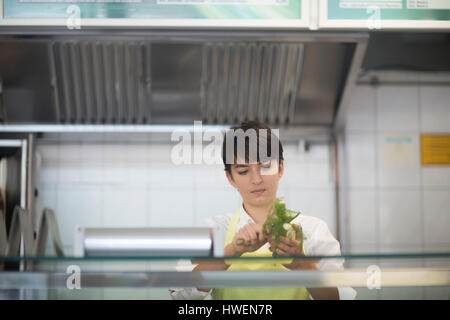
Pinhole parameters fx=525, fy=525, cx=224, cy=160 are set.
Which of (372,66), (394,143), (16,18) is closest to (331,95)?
(372,66)

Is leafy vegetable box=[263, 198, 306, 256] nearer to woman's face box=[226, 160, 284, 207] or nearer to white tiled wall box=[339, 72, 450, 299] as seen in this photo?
woman's face box=[226, 160, 284, 207]

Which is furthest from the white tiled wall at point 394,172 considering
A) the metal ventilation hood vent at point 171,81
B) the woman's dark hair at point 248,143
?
the woman's dark hair at point 248,143

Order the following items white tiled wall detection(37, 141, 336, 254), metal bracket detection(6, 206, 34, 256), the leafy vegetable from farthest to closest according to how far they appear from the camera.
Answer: white tiled wall detection(37, 141, 336, 254)
metal bracket detection(6, 206, 34, 256)
the leafy vegetable

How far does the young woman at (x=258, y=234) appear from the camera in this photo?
3.48 feet

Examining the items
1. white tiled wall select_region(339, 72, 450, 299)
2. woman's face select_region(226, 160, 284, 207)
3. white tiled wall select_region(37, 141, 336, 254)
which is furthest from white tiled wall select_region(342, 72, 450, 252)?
woman's face select_region(226, 160, 284, 207)

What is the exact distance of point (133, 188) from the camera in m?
2.98

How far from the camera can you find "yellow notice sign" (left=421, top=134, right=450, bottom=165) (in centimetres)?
310

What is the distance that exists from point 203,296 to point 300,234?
26cm

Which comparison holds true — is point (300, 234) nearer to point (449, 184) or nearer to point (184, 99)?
point (184, 99)

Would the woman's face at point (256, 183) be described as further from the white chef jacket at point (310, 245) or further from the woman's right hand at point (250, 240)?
the woman's right hand at point (250, 240)

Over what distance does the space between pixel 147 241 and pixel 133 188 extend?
1530mm

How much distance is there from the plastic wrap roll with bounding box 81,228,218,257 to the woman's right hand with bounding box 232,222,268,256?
0.08 meters

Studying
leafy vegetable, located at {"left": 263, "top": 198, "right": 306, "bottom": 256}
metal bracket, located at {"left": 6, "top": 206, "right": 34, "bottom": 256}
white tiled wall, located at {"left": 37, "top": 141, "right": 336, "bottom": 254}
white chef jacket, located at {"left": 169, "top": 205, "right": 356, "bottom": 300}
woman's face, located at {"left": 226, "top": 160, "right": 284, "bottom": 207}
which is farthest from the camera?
white tiled wall, located at {"left": 37, "top": 141, "right": 336, "bottom": 254}

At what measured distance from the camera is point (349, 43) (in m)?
2.59
